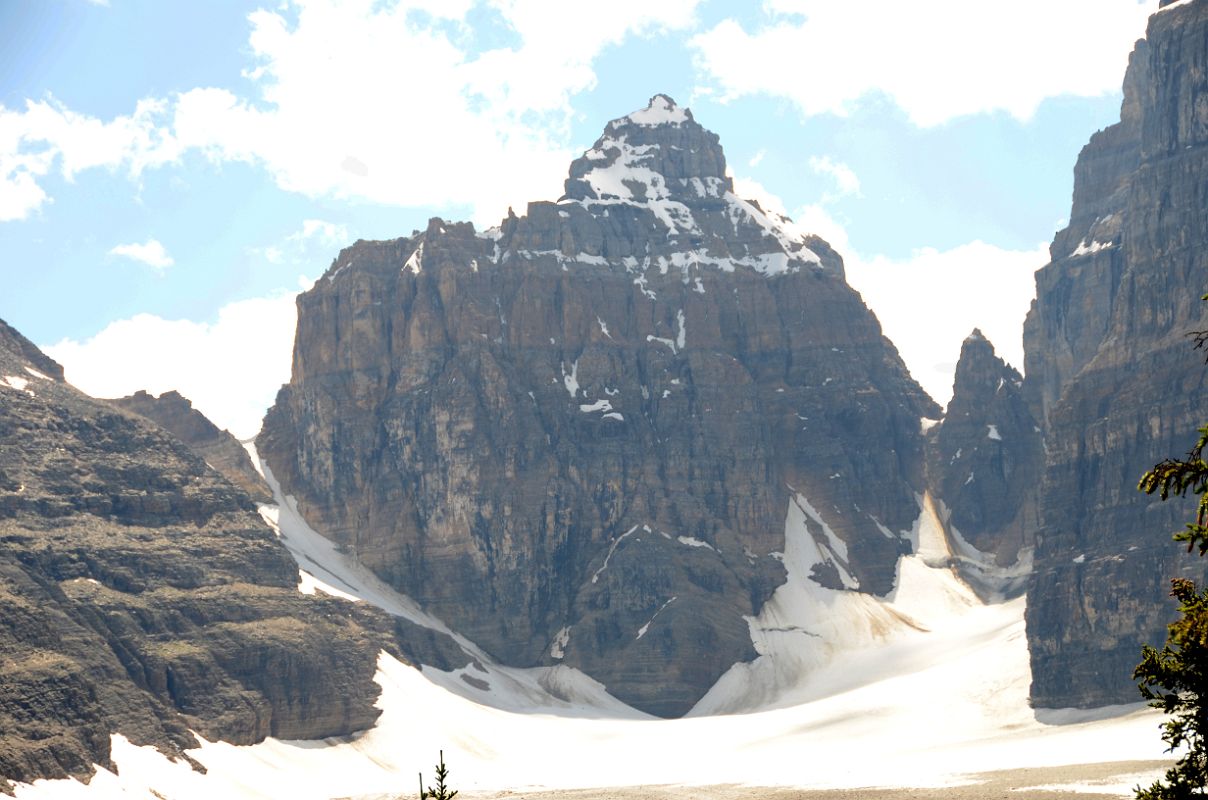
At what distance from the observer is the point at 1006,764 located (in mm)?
197625

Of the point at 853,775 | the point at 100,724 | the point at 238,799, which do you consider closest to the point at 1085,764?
the point at 853,775

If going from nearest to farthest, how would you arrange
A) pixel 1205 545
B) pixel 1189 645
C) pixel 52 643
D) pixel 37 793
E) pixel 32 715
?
pixel 1205 545, pixel 1189 645, pixel 37 793, pixel 32 715, pixel 52 643

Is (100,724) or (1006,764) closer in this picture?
(100,724)

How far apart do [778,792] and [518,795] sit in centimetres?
2834

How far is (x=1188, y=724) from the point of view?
3791cm

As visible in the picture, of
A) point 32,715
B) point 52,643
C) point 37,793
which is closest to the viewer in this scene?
point 37,793

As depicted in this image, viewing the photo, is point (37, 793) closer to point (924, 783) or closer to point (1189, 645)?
point (924, 783)

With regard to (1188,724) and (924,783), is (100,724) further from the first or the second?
(1188,724)

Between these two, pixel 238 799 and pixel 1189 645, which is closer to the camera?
pixel 1189 645

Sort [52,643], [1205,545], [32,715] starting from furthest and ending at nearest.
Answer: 1. [52,643]
2. [32,715]
3. [1205,545]

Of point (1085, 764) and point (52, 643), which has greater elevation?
point (52, 643)

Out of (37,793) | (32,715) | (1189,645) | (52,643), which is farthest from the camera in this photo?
(52,643)

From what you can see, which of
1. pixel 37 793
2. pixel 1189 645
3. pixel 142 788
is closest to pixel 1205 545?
pixel 1189 645

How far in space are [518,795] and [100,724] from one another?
1704 inches
